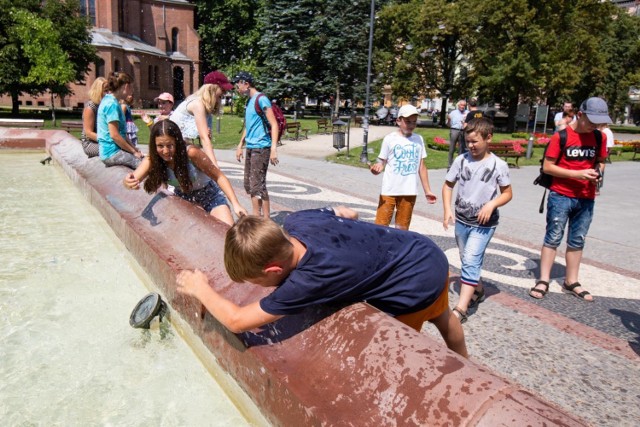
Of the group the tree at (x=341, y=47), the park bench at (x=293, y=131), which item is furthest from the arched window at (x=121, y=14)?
the park bench at (x=293, y=131)

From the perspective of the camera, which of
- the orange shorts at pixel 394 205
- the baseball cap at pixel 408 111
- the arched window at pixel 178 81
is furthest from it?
the arched window at pixel 178 81

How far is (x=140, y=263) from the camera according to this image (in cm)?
430

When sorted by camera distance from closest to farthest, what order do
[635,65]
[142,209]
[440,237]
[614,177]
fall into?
[142,209]
[440,237]
[614,177]
[635,65]

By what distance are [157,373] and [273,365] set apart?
3.65ft

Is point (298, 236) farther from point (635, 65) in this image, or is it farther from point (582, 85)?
point (635, 65)

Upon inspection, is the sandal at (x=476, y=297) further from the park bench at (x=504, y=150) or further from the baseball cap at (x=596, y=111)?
the park bench at (x=504, y=150)

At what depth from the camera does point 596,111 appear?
4574 millimetres

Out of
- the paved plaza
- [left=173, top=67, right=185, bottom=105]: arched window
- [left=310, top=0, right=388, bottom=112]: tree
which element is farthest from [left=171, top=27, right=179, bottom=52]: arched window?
the paved plaza

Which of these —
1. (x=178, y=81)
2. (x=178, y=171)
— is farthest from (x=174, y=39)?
(x=178, y=171)

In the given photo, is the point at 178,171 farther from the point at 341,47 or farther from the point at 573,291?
the point at 341,47

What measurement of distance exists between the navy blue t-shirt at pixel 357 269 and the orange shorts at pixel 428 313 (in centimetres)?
4

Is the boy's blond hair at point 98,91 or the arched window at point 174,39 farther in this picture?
the arched window at point 174,39

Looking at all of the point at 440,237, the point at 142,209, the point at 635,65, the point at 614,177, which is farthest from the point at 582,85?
the point at 142,209

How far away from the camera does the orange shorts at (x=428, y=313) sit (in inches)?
96.3
